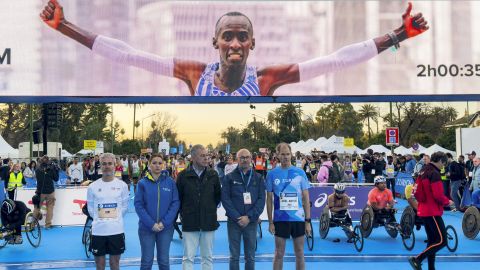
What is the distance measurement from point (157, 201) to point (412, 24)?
8186mm

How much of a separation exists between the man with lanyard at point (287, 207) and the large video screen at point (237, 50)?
4.84 metres

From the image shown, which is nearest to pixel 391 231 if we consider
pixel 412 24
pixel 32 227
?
pixel 412 24

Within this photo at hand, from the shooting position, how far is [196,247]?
6715 mm

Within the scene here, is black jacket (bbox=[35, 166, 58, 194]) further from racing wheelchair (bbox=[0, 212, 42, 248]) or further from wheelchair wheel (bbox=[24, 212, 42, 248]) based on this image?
wheelchair wheel (bbox=[24, 212, 42, 248])

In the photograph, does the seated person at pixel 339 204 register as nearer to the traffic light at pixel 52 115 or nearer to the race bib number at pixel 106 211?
the race bib number at pixel 106 211

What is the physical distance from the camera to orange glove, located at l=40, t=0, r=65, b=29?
11.8 m

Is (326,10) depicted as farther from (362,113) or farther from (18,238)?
(362,113)

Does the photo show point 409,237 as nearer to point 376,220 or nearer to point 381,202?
point 376,220

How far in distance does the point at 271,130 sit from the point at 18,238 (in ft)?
298

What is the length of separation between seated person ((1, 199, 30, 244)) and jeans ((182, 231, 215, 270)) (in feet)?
18.2

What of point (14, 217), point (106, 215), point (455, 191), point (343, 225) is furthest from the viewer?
point (455, 191)

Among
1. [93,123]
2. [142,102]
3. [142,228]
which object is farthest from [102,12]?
[93,123]

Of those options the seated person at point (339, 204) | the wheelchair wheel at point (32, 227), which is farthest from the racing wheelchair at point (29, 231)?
the seated person at point (339, 204)

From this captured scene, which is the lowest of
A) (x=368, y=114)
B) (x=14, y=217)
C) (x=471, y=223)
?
(x=471, y=223)
